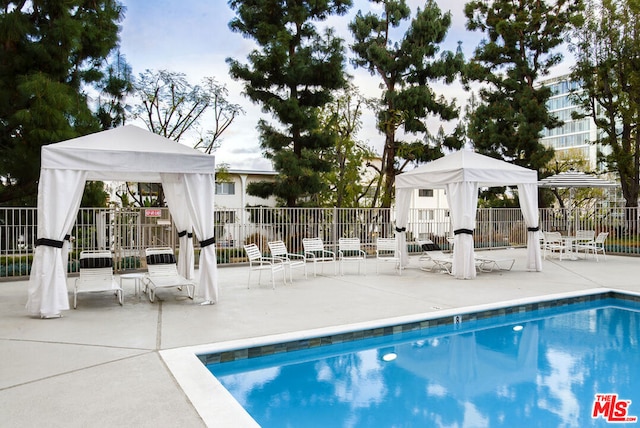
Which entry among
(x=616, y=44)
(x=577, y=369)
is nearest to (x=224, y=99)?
(x=616, y=44)

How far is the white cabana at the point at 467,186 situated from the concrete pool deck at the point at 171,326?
0.64m

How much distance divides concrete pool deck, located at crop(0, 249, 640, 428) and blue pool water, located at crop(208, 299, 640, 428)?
18.7 inches

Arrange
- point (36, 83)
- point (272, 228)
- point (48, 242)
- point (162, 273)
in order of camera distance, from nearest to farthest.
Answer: point (48, 242) < point (162, 273) < point (36, 83) < point (272, 228)

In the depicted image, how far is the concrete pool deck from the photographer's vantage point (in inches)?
138

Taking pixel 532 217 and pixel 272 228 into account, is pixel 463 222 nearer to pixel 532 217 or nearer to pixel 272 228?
pixel 532 217

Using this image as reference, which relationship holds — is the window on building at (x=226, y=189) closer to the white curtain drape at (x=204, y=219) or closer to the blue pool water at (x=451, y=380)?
the white curtain drape at (x=204, y=219)

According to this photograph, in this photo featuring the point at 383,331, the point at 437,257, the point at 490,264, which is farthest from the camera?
the point at 490,264

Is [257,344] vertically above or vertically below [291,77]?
below

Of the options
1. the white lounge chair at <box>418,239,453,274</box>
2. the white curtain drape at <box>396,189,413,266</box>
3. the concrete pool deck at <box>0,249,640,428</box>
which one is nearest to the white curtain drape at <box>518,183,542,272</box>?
the concrete pool deck at <box>0,249,640,428</box>

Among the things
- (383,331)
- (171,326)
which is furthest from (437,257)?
(171,326)

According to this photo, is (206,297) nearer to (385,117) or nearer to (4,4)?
(4,4)

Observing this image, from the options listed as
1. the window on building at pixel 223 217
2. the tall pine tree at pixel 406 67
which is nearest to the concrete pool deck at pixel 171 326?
the window on building at pixel 223 217

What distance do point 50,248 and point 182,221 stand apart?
2.69 metres

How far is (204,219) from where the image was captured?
748 cm
